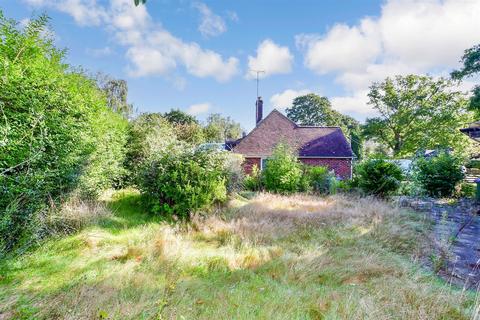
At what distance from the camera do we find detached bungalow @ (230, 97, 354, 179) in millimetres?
18141

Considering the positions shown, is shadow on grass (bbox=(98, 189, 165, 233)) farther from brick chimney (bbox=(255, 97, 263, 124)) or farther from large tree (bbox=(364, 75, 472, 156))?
large tree (bbox=(364, 75, 472, 156))

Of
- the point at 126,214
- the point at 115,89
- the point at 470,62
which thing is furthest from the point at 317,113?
the point at 126,214

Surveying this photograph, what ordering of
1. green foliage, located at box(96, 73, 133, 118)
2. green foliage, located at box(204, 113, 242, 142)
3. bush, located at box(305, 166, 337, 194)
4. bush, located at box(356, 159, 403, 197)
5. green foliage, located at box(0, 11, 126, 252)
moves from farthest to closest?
green foliage, located at box(204, 113, 242, 142)
green foliage, located at box(96, 73, 133, 118)
bush, located at box(305, 166, 337, 194)
bush, located at box(356, 159, 403, 197)
green foliage, located at box(0, 11, 126, 252)

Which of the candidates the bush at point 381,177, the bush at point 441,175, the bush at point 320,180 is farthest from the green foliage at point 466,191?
the bush at point 320,180

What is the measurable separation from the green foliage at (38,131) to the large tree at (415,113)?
24.3m

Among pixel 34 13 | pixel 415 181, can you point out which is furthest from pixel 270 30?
pixel 415 181

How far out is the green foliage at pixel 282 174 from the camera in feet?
33.5

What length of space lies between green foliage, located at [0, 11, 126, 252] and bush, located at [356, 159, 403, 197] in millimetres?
9753

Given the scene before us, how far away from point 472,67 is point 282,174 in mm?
10202

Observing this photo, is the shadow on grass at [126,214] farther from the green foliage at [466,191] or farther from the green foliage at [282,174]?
the green foliage at [466,191]

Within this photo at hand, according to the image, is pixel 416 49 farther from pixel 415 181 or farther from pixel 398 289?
pixel 398 289

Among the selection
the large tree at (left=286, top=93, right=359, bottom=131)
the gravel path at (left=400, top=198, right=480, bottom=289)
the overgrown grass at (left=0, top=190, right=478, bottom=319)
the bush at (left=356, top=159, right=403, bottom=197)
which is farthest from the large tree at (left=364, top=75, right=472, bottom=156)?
the overgrown grass at (left=0, top=190, right=478, bottom=319)

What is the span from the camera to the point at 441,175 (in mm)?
11289

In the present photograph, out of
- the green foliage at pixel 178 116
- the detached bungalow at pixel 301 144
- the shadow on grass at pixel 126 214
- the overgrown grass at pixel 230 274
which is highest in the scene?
the green foliage at pixel 178 116
